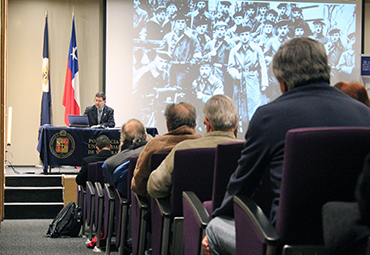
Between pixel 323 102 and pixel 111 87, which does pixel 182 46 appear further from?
pixel 323 102

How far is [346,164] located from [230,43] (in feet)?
24.5

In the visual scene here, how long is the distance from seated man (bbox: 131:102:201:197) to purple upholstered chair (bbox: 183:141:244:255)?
60 cm

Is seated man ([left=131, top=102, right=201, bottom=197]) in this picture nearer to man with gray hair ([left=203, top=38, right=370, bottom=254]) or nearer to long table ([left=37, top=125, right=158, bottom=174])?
man with gray hair ([left=203, top=38, right=370, bottom=254])

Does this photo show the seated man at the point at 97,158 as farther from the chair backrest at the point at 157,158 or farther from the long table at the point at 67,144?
the chair backrest at the point at 157,158

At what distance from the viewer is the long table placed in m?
6.55

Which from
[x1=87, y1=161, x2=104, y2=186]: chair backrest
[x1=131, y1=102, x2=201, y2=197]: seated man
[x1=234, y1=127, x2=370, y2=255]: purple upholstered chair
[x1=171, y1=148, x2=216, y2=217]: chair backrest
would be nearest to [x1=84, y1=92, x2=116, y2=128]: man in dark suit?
[x1=87, y1=161, x2=104, y2=186]: chair backrest

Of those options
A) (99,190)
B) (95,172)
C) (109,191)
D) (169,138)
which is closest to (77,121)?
(95,172)

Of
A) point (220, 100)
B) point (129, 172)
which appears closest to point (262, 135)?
point (220, 100)

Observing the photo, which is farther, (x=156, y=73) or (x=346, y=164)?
(x=156, y=73)

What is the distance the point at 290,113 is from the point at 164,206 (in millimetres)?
1171

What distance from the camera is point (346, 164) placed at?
1200mm

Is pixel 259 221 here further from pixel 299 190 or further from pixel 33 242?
pixel 33 242

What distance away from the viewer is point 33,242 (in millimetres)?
4375

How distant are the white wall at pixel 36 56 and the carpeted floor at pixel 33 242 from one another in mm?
3804
